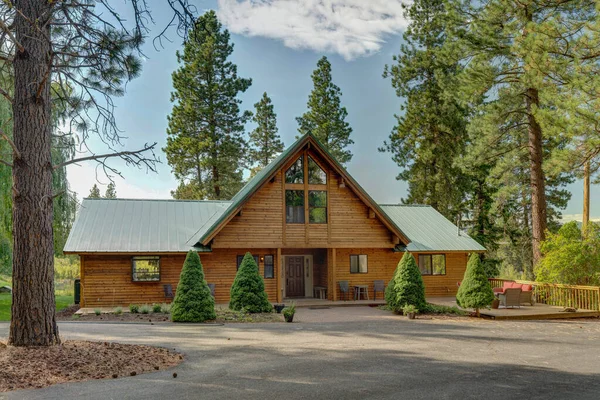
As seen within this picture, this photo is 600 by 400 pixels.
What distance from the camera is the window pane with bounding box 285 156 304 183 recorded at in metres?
20.0

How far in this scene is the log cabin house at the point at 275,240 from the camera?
18422mm

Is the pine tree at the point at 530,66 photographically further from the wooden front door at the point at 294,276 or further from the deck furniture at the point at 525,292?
Answer: the wooden front door at the point at 294,276

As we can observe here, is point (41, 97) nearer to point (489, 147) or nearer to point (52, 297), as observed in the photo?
point (52, 297)

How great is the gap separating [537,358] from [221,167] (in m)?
26.0

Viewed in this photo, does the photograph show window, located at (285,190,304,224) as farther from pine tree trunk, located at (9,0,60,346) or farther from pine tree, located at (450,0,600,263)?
pine tree trunk, located at (9,0,60,346)

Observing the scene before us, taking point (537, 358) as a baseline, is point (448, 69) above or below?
above

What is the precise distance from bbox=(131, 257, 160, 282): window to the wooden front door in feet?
18.3

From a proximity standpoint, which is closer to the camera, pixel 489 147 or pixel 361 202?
pixel 361 202

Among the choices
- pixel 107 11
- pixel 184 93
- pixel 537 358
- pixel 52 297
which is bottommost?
pixel 537 358

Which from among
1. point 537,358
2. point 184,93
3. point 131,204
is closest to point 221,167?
point 184,93

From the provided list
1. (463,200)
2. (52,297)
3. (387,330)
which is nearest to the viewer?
(52,297)

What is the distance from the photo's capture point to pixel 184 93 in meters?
32.8

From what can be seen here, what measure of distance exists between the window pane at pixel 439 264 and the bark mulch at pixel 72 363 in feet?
51.7

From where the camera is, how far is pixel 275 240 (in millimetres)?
19547
